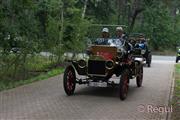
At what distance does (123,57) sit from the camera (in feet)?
43.7

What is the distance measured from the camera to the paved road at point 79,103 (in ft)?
33.0

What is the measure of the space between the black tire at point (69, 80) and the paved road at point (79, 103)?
19cm

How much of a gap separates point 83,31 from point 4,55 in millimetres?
7229

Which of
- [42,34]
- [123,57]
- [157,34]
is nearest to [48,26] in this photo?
[42,34]

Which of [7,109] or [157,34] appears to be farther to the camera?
[157,34]

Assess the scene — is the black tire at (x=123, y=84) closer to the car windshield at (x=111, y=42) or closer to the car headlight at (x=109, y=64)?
the car headlight at (x=109, y=64)

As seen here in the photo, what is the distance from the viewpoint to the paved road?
33.0 feet

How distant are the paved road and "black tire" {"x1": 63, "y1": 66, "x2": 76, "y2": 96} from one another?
7.5 inches

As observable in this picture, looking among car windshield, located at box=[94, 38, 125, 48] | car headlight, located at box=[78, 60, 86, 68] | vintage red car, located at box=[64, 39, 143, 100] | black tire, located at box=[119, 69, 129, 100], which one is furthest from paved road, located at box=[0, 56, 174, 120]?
car windshield, located at box=[94, 38, 125, 48]

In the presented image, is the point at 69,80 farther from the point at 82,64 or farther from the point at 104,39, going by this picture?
the point at 104,39

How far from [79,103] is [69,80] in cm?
155

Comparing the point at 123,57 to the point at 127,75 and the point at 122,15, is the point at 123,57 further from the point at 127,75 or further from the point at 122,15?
the point at 122,15

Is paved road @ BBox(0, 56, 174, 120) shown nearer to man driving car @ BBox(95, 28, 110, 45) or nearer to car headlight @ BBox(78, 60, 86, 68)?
car headlight @ BBox(78, 60, 86, 68)

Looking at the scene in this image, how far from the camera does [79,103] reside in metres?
11.6
